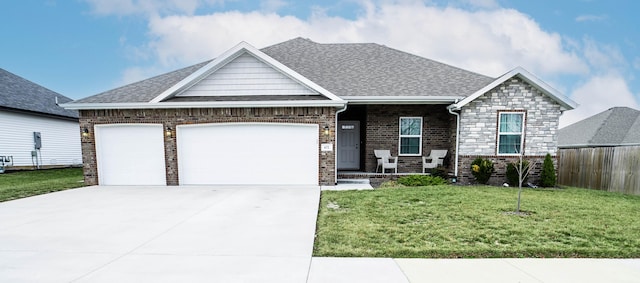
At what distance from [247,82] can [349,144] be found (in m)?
4.88

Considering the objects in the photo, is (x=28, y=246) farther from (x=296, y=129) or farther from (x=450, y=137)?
(x=450, y=137)

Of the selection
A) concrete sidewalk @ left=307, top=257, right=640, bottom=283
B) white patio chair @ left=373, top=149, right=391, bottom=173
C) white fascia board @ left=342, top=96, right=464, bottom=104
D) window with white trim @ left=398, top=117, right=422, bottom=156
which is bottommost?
concrete sidewalk @ left=307, top=257, right=640, bottom=283

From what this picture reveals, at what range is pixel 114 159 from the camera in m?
9.17

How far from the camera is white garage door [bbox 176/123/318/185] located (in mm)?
8875

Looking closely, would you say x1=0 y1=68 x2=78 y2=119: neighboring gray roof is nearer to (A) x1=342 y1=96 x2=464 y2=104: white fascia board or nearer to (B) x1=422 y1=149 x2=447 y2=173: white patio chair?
(A) x1=342 y1=96 x2=464 y2=104: white fascia board

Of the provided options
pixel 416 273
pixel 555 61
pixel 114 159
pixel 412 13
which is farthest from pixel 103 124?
pixel 555 61

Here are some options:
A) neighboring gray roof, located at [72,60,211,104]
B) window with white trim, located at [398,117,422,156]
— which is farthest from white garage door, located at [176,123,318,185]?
window with white trim, located at [398,117,422,156]

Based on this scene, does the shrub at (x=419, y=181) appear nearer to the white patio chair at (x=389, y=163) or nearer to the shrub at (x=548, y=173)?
the white patio chair at (x=389, y=163)

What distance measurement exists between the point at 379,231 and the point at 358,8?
43.7 ft

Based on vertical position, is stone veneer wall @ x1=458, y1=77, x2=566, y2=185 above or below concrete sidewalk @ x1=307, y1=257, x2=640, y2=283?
above

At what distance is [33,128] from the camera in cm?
1520

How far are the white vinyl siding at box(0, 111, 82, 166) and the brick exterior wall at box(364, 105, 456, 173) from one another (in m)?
18.2

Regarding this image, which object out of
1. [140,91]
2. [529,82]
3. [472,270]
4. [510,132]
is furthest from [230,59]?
[529,82]

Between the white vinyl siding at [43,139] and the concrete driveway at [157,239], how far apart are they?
37.4 ft
